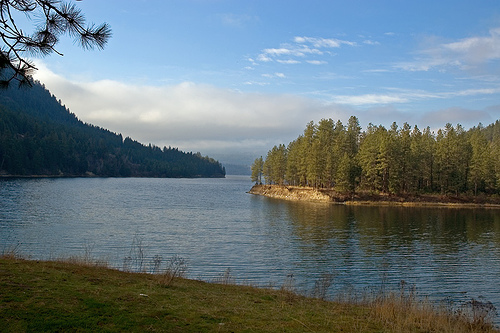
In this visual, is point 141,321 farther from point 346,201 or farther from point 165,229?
point 346,201

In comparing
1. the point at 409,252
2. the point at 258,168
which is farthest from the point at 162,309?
the point at 258,168

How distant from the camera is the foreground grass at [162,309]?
31.3ft

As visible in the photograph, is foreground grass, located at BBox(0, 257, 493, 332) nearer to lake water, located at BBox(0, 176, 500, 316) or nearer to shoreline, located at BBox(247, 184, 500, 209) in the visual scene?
lake water, located at BBox(0, 176, 500, 316)

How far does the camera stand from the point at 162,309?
11078 millimetres

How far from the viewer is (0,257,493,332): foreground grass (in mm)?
9531

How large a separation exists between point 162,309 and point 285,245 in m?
25.7

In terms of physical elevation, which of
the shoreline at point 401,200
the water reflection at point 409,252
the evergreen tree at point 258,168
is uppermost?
the evergreen tree at point 258,168

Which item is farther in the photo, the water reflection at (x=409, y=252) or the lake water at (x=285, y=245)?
the lake water at (x=285, y=245)

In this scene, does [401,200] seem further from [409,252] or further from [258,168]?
[258,168]

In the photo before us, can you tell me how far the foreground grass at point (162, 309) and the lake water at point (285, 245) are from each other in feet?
27.6

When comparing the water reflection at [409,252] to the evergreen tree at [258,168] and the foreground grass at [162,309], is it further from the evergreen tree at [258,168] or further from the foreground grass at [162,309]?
the evergreen tree at [258,168]

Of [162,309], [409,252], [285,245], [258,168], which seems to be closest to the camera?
[162,309]

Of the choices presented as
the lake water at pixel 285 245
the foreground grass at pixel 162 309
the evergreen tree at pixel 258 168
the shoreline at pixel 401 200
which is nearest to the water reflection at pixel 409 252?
the lake water at pixel 285 245

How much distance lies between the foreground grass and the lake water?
8.42 meters
